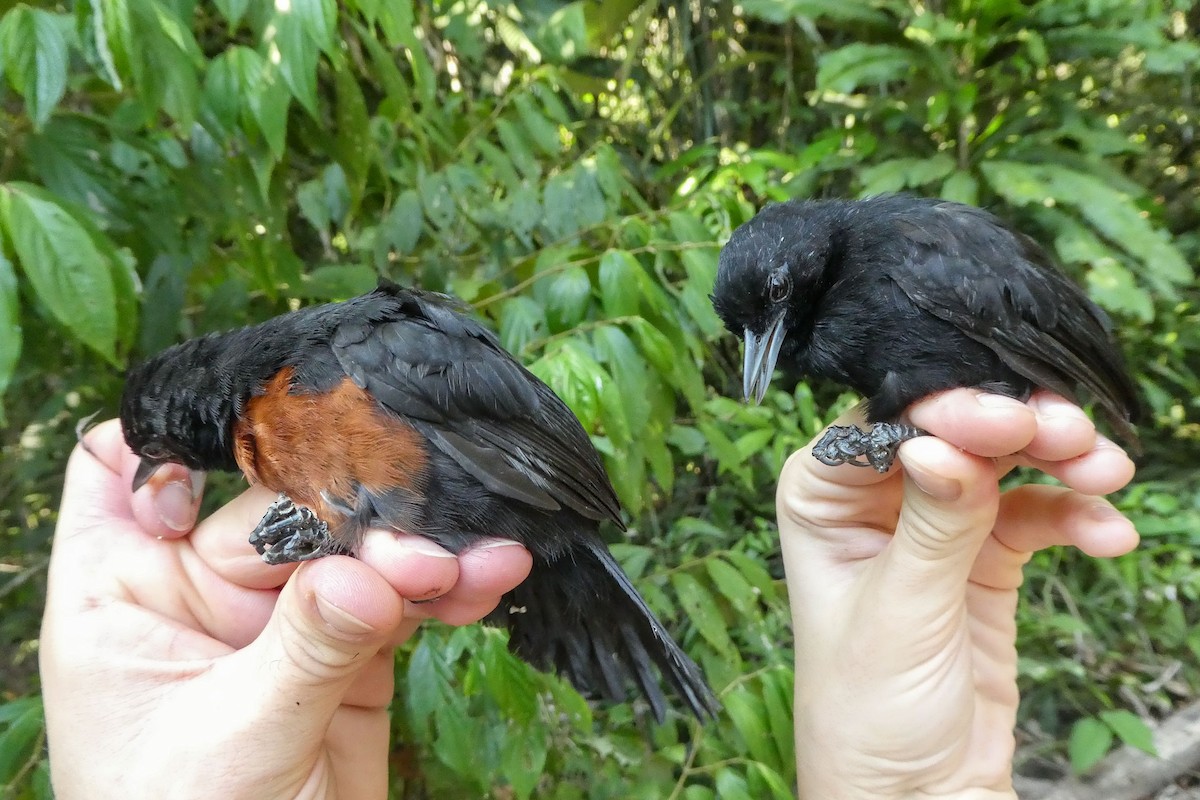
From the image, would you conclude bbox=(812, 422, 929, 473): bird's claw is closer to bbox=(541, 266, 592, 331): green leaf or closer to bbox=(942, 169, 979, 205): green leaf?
bbox=(541, 266, 592, 331): green leaf

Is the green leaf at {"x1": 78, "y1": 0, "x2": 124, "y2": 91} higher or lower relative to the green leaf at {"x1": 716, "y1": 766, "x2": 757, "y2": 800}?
higher

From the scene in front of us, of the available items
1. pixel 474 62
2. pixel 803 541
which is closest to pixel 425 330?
pixel 803 541

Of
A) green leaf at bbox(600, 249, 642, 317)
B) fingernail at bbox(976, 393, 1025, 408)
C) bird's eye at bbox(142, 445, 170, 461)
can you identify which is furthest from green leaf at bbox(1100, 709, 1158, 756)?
bird's eye at bbox(142, 445, 170, 461)

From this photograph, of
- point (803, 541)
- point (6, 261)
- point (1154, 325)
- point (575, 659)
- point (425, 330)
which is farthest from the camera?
point (1154, 325)

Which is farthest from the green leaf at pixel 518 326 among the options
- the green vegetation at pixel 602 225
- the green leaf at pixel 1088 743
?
the green leaf at pixel 1088 743

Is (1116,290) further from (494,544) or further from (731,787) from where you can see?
(494,544)

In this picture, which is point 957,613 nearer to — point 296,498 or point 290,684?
point 290,684
